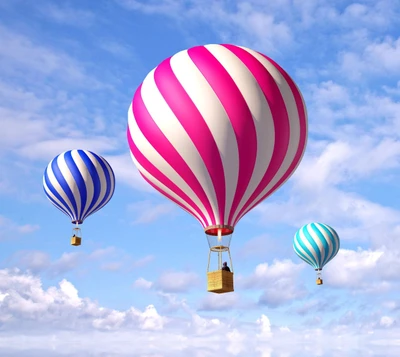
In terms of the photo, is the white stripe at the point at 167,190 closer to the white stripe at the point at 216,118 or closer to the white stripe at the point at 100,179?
the white stripe at the point at 216,118

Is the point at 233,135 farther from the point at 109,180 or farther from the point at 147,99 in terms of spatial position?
the point at 109,180

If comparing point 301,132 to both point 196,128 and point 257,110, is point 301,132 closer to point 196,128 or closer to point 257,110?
point 257,110

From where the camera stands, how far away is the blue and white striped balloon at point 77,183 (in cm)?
3070

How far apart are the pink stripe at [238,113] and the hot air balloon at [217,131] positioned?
26mm

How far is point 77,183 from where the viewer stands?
30.6m

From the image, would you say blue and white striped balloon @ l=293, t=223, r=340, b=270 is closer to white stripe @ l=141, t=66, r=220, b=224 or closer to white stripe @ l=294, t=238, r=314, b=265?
white stripe @ l=294, t=238, r=314, b=265

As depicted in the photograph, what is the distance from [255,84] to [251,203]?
3.24m

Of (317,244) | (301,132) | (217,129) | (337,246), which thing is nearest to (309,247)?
(317,244)

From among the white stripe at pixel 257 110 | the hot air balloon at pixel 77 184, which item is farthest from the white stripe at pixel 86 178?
the white stripe at pixel 257 110

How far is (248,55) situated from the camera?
1786 cm

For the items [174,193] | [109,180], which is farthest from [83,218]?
[174,193]

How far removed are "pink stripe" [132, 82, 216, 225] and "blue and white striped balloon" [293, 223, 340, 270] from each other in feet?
65.4

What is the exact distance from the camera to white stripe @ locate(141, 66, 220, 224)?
16.8 m

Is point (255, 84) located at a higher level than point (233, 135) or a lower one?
higher
